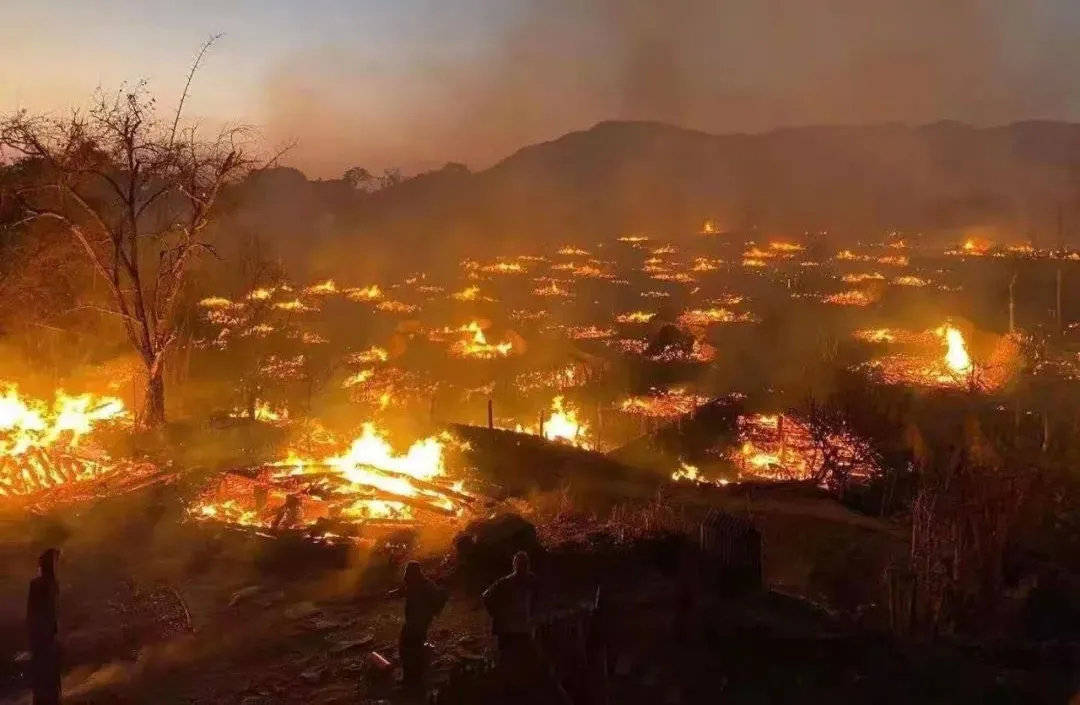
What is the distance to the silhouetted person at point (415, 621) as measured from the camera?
836 centimetres

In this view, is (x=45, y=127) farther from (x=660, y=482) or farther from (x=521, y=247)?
(x=521, y=247)

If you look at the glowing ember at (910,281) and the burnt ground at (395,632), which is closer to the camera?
the burnt ground at (395,632)

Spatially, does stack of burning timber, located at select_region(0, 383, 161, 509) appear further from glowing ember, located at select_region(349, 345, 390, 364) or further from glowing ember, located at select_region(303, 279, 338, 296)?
glowing ember, located at select_region(303, 279, 338, 296)

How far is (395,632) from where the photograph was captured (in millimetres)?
9531

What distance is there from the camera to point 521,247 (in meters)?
65.1

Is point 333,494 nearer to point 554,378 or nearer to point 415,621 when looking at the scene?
point 415,621

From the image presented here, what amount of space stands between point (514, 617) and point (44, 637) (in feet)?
14.8

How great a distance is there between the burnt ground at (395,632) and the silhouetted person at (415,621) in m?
0.23

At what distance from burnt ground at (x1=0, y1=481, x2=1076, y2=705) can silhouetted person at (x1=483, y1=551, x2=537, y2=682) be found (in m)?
0.42

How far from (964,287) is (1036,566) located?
32.9 m

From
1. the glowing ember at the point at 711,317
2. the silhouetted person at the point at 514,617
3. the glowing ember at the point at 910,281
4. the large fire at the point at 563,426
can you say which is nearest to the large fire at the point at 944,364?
the glowing ember at the point at 711,317

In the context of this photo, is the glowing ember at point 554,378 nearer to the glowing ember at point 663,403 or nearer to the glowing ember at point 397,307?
the glowing ember at point 663,403

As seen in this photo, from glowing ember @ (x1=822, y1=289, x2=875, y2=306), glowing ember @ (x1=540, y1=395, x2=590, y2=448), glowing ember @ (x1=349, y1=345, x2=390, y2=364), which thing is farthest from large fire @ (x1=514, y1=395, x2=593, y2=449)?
glowing ember @ (x1=822, y1=289, x2=875, y2=306)

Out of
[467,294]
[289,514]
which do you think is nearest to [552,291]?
[467,294]
